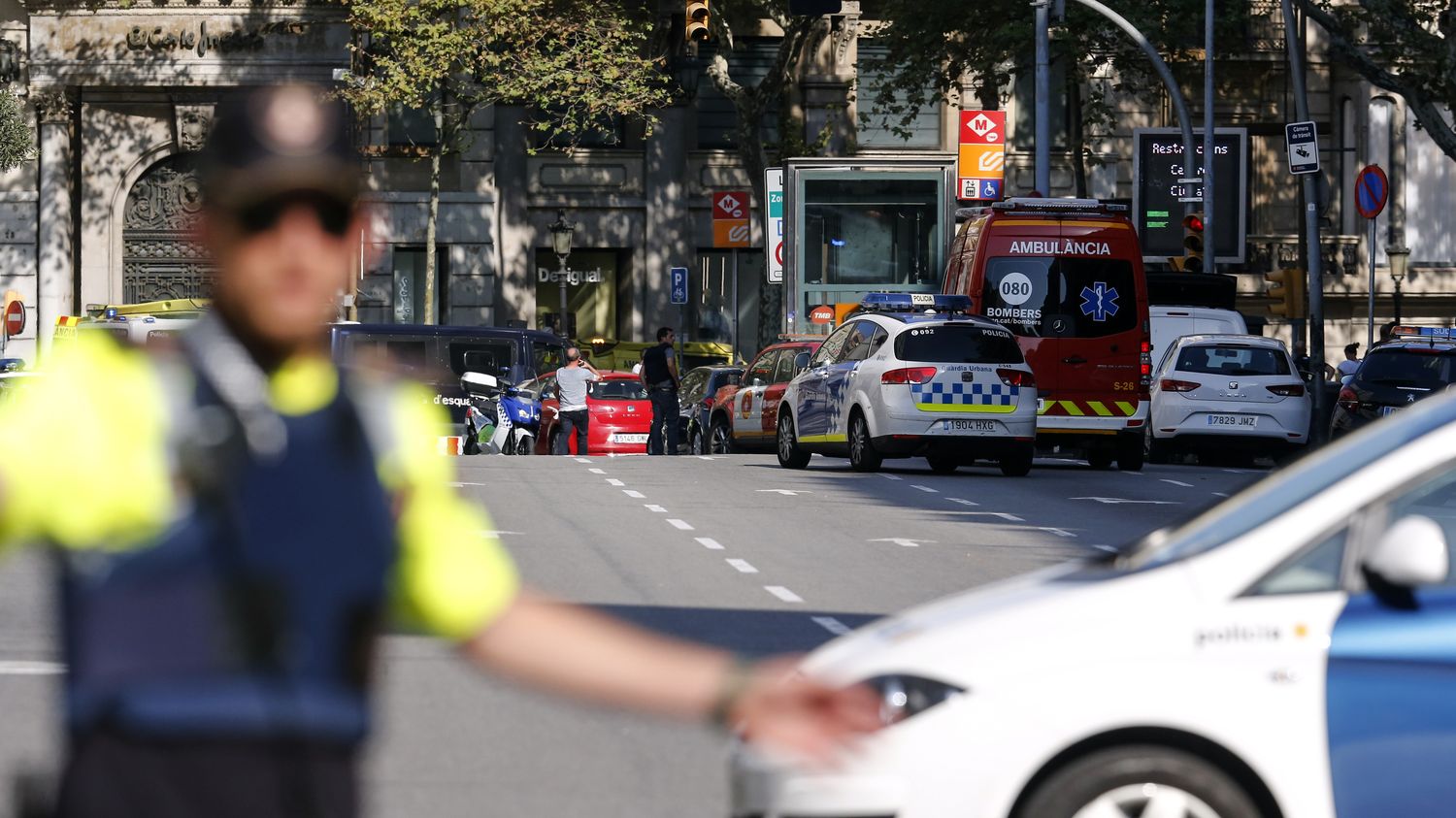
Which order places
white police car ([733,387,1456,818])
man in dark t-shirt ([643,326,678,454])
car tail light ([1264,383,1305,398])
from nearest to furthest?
white police car ([733,387,1456,818]) < car tail light ([1264,383,1305,398]) < man in dark t-shirt ([643,326,678,454])

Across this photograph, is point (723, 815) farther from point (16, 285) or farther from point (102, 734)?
point (16, 285)

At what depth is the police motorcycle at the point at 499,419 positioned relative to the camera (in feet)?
104

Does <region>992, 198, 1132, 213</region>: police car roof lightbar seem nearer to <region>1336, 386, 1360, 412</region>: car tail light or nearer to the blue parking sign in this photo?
<region>1336, 386, 1360, 412</region>: car tail light

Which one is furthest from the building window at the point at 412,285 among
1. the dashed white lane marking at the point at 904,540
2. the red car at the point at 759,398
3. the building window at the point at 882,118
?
the dashed white lane marking at the point at 904,540

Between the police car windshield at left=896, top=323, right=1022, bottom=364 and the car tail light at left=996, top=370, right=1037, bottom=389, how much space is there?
0.13 meters

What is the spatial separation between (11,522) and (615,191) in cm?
4841

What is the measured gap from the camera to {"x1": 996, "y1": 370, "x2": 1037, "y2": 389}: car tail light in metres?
23.5

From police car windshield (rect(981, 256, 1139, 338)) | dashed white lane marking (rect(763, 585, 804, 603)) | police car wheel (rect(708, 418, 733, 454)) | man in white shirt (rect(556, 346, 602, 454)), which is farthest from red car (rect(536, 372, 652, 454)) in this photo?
dashed white lane marking (rect(763, 585, 804, 603))

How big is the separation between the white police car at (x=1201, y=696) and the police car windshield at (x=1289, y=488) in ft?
0.19

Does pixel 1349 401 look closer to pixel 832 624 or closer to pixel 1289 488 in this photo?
pixel 832 624

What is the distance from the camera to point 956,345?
23.5 m

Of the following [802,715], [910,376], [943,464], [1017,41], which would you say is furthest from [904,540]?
[1017,41]

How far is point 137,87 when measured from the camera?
49.9 m

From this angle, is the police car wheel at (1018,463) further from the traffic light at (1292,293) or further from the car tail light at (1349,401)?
the traffic light at (1292,293)
